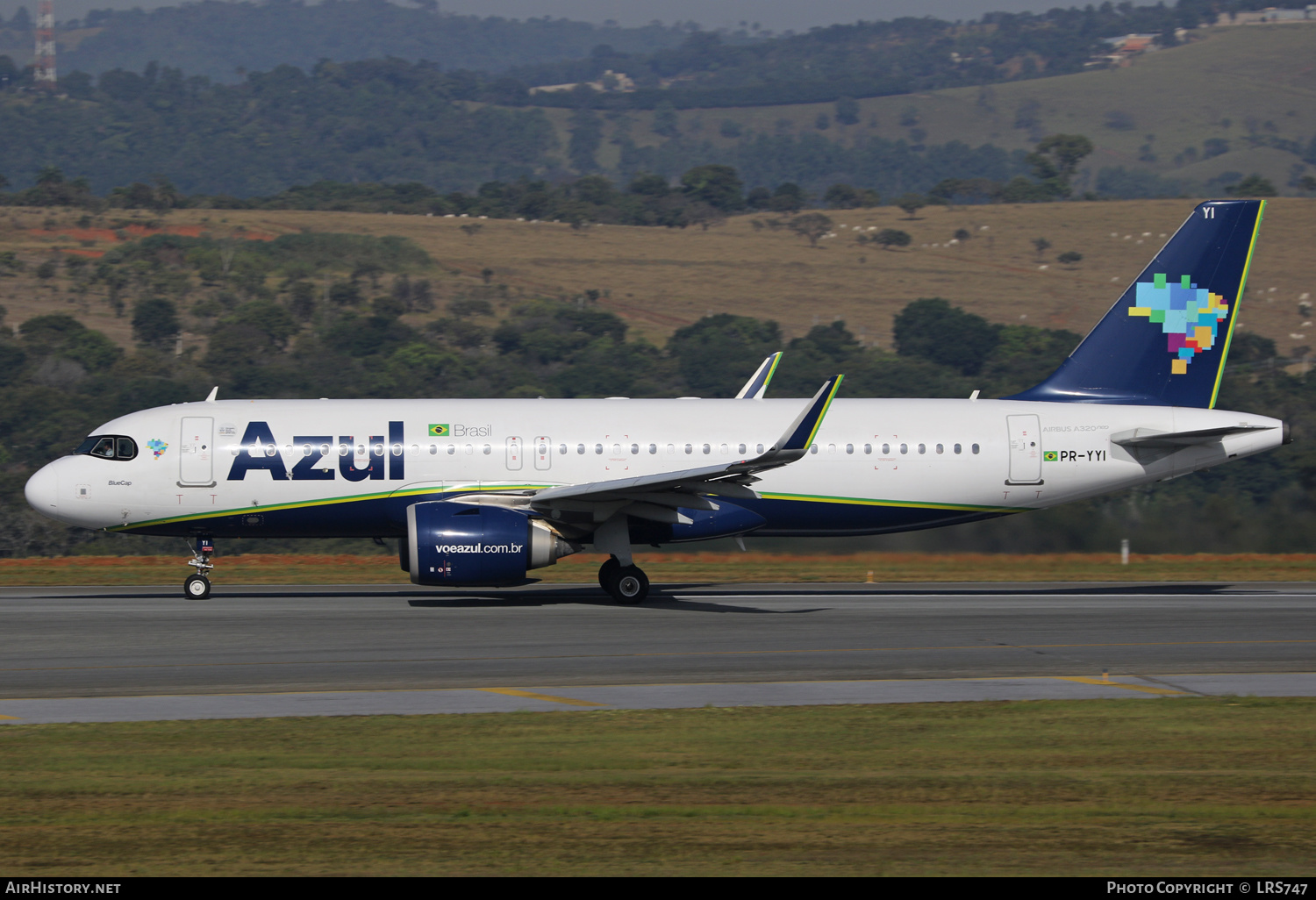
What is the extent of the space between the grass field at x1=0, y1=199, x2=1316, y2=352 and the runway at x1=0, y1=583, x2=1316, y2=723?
83.0 metres

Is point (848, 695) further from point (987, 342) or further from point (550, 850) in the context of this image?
point (987, 342)

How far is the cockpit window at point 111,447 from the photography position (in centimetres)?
2898

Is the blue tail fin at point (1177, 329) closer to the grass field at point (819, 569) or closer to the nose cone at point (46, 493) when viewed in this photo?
the grass field at point (819, 569)

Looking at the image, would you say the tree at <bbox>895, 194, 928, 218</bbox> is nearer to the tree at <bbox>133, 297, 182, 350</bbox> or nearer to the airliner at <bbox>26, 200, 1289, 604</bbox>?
the tree at <bbox>133, 297, 182, 350</bbox>

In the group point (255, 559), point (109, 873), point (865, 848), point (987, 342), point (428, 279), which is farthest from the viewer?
point (428, 279)

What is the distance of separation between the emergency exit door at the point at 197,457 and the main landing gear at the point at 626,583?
7972 mm

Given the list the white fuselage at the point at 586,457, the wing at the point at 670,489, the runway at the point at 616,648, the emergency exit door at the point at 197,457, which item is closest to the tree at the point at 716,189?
the white fuselage at the point at 586,457

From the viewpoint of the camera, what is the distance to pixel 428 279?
125500 millimetres

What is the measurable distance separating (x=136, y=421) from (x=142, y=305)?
78.0m

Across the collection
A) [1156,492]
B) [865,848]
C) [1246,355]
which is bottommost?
[865,848]

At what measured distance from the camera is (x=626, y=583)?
93.5ft

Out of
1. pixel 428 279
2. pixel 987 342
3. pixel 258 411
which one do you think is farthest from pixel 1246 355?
pixel 258 411

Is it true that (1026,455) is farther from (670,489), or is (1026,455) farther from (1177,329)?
(670,489)

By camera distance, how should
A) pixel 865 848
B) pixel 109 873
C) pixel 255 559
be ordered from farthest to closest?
1. pixel 255 559
2. pixel 865 848
3. pixel 109 873
